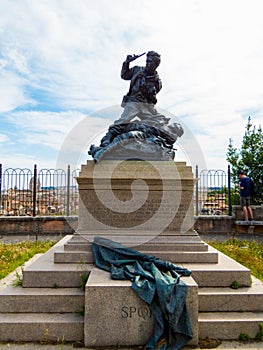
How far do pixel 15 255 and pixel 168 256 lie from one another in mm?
3345

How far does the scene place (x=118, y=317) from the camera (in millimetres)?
2971

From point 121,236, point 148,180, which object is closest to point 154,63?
point 148,180

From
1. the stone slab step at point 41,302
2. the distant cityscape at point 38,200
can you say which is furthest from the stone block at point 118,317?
the distant cityscape at point 38,200

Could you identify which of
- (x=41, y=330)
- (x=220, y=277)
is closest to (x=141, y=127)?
(x=220, y=277)

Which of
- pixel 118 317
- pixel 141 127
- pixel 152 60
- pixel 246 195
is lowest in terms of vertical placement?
pixel 118 317

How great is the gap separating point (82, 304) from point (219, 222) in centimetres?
719

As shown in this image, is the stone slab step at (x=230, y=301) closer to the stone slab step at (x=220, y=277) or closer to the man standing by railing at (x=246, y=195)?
the stone slab step at (x=220, y=277)

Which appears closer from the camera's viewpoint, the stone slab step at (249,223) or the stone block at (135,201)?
the stone block at (135,201)

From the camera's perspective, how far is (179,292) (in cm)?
298

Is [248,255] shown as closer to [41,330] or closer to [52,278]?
[52,278]

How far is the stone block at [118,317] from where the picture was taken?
294 cm

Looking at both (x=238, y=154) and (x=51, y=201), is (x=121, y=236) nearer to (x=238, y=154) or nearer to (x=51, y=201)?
(x=51, y=201)

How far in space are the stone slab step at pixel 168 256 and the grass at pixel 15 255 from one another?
1020 millimetres

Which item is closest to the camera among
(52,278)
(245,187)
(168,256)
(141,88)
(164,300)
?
(164,300)
